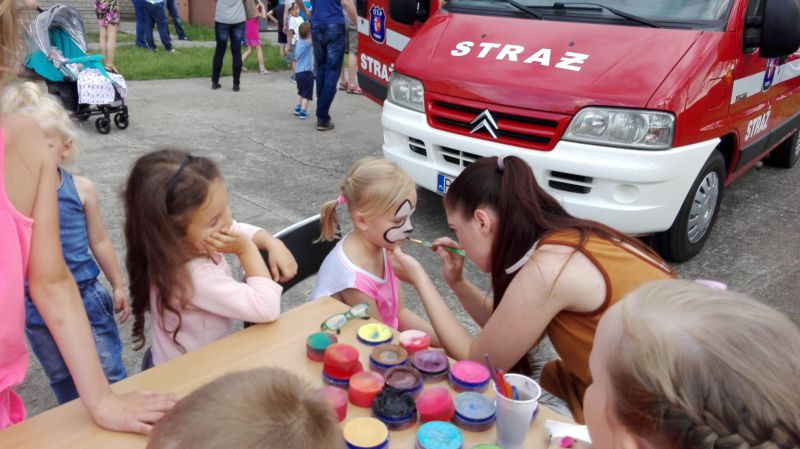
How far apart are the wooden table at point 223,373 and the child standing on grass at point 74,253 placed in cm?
68

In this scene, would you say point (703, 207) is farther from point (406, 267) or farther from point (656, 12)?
point (406, 267)

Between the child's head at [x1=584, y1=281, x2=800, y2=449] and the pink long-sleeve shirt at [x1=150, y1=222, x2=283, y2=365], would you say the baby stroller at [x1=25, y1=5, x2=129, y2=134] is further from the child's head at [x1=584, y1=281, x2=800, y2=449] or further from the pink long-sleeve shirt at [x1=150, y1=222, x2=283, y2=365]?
the child's head at [x1=584, y1=281, x2=800, y2=449]

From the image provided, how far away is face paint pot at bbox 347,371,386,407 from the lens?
1.45 m

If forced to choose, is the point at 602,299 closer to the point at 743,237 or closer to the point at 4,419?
the point at 4,419

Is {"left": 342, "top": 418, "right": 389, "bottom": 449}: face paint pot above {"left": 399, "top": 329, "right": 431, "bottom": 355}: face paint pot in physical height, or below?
above

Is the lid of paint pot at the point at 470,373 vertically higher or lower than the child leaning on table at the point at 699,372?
lower

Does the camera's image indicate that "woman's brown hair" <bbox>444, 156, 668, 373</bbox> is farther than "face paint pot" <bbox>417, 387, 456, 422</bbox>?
Yes

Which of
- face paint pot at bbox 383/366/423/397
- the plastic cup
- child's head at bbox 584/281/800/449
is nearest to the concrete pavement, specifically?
face paint pot at bbox 383/366/423/397

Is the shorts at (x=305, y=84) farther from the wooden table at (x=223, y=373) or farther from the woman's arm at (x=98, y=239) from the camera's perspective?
the wooden table at (x=223, y=373)

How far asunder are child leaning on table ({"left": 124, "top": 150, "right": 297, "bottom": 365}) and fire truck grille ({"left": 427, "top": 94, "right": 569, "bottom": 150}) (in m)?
2.09

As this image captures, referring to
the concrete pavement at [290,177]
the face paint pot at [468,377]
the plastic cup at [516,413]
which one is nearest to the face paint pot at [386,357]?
the face paint pot at [468,377]

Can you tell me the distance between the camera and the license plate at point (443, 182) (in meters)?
3.85

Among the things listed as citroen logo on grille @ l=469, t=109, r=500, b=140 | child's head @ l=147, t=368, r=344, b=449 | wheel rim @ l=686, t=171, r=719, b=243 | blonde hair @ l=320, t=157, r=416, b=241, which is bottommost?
wheel rim @ l=686, t=171, r=719, b=243

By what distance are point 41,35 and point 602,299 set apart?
18.9 ft
